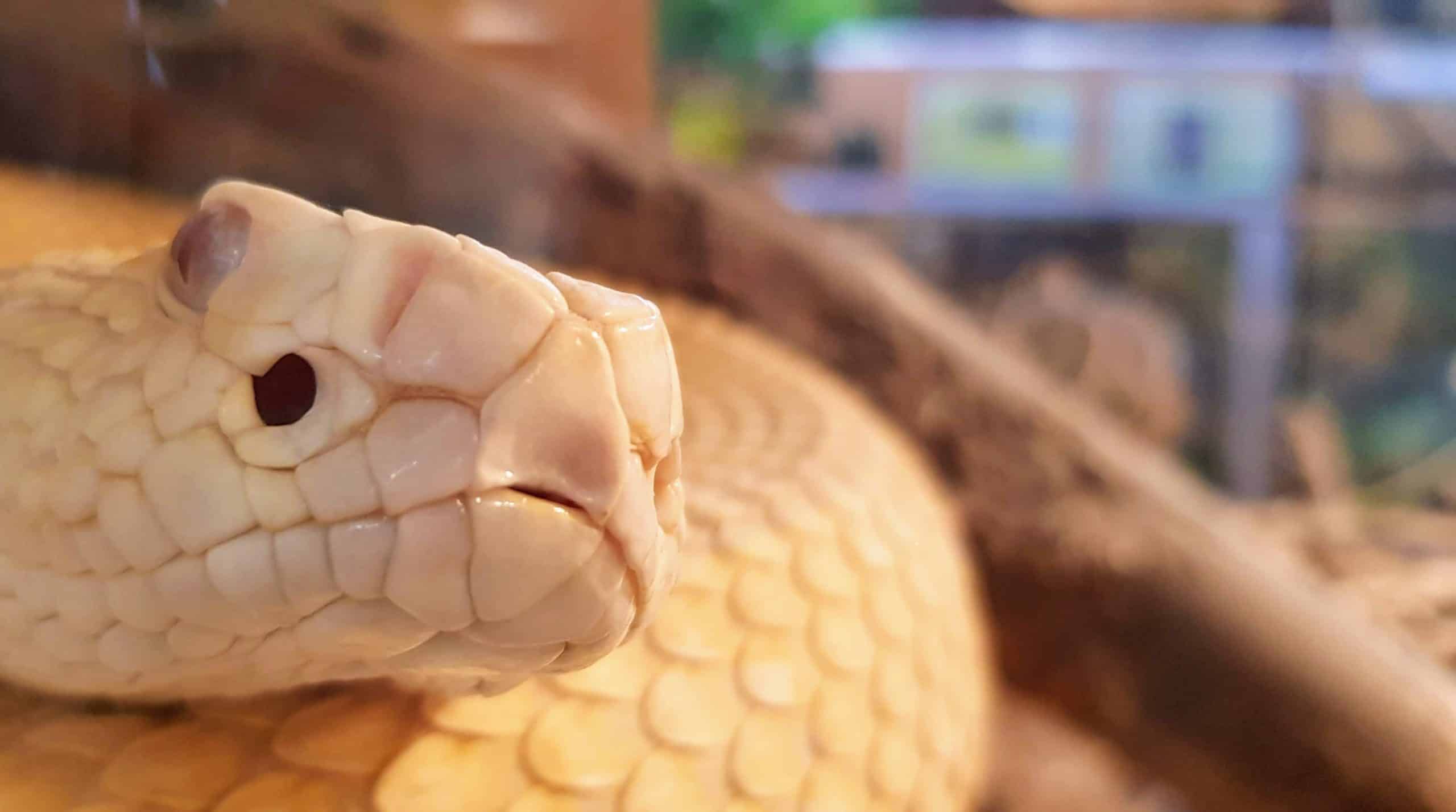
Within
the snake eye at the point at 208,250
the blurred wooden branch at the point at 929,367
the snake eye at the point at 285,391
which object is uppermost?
the snake eye at the point at 208,250

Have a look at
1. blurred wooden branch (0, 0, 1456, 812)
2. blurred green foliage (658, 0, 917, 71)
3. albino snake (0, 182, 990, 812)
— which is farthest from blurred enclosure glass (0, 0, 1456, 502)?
albino snake (0, 182, 990, 812)

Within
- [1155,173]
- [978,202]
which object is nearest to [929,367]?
[978,202]

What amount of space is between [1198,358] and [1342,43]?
1.81ft

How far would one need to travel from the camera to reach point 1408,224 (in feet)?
5.74

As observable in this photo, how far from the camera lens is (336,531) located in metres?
0.29

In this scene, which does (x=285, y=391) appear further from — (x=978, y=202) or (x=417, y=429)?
(x=978, y=202)

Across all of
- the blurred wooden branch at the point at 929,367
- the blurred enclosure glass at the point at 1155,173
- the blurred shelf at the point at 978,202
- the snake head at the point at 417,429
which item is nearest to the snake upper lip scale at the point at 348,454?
the snake head at the point at 417,429

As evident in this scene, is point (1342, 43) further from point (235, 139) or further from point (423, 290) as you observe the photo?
point (423, 290)

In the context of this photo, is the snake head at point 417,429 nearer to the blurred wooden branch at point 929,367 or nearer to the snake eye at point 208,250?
the snake eye at point 208,250

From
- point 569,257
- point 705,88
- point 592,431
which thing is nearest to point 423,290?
point 592,431

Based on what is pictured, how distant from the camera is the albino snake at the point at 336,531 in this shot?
0.28 m

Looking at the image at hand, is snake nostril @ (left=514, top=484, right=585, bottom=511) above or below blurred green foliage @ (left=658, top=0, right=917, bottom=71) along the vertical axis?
below

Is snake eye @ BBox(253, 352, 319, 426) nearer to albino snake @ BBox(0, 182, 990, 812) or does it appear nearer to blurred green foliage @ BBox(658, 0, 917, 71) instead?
albino snake @ BBox(0, 182, 990, 812)

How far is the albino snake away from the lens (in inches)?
10.9
